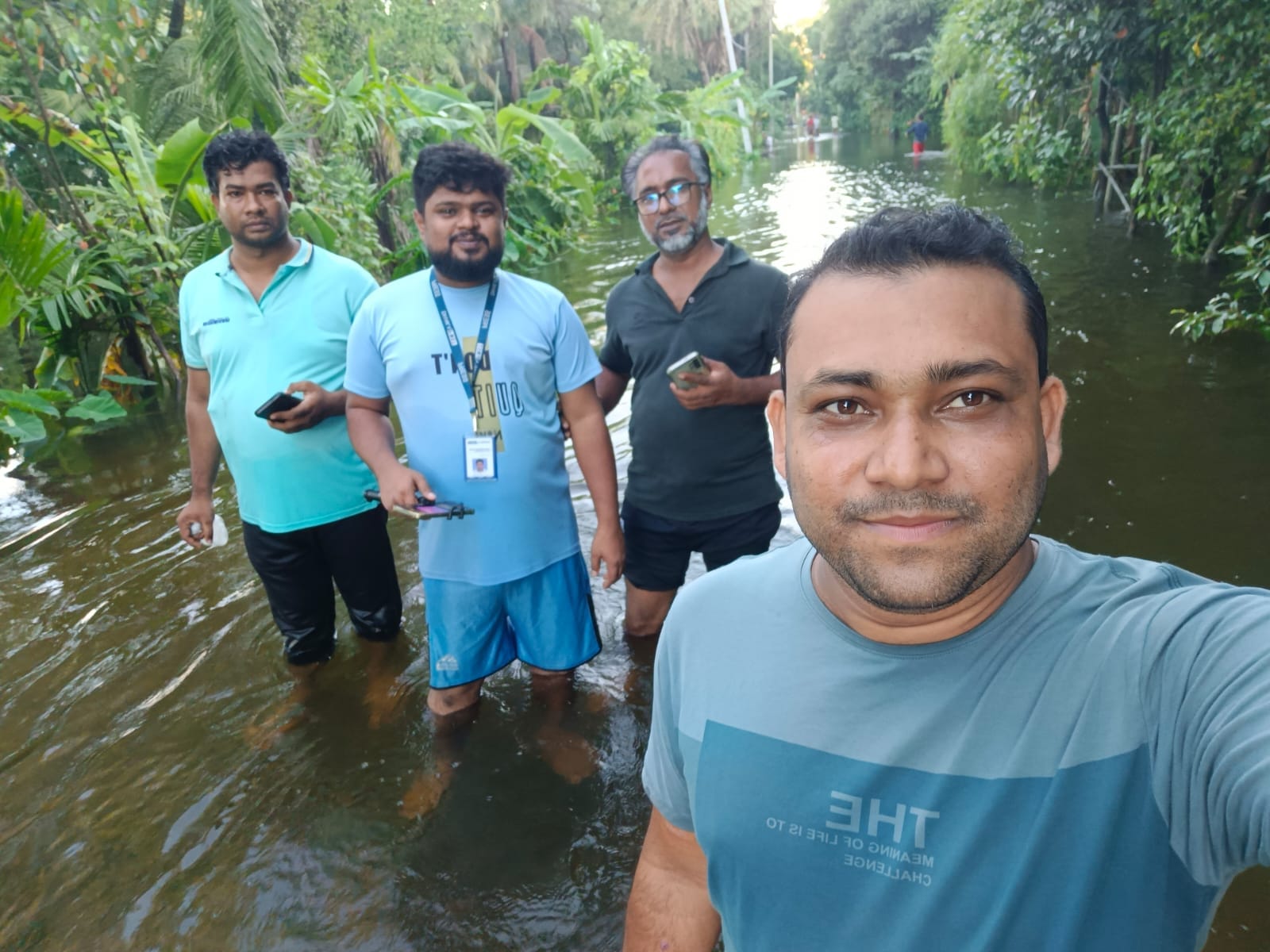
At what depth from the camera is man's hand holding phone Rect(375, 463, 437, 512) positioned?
2.93 meters

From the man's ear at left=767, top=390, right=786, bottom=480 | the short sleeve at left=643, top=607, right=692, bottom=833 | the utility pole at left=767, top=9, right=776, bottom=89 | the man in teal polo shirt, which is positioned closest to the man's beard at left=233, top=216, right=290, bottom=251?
the man in teal polo shirt

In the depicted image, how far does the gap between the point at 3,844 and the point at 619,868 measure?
237 cm

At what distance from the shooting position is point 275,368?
3.36 m

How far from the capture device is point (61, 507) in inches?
251

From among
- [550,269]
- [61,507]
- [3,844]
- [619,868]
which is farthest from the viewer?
[550,269]

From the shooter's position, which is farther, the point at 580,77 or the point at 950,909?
the point at 580,77

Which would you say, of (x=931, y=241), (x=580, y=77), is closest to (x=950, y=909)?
(x=931, y=241)

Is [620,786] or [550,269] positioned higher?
[550,269]

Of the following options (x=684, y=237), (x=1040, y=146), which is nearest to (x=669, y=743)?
(x=684, y=237)

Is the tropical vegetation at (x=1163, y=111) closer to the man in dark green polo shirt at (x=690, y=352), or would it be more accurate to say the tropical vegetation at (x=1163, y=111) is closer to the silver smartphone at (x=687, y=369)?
the man in dark green polo shirt at (x=690, y=352)

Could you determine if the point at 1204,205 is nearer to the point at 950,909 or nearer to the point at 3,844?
the point at 950,909

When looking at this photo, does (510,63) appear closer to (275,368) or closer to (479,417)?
(275,368)

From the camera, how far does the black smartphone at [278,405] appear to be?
10.2 feet

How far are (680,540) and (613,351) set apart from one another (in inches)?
33.3
